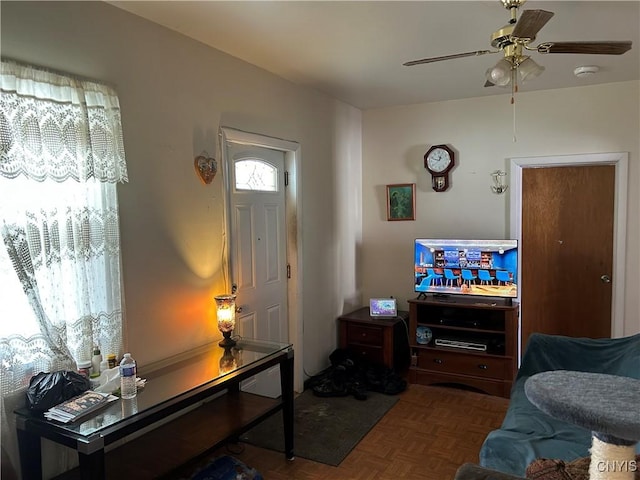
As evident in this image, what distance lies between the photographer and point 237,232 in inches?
132

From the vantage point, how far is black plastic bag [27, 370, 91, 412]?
1.94 meters

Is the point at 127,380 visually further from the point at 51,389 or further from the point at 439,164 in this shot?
the point at 439,164

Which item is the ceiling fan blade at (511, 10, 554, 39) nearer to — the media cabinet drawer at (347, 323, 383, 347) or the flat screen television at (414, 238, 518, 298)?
the flat screen television at (414, 238, 518, 298)

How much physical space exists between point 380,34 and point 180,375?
→ 225 centimetres

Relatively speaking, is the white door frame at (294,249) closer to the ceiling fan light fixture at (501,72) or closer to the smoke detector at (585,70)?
the ceiling fan light fixture at (501,72)

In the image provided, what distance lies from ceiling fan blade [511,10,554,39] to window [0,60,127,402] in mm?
1916

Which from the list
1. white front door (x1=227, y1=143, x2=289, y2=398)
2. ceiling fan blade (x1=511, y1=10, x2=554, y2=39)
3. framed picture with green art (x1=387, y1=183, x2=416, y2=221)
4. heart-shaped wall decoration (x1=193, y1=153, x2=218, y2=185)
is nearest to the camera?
ceiling fan blade (x1=511, y1=10, x2=554, y2=39)

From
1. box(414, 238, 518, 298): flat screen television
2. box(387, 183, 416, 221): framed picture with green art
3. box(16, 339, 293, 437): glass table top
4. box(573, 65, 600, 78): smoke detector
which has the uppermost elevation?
box(573, 65, 600, 78): smoke detector

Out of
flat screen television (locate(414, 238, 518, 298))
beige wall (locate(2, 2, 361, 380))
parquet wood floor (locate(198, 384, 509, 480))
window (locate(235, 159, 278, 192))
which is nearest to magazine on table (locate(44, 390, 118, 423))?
beige wall (locate(2, 2, 361, 380))

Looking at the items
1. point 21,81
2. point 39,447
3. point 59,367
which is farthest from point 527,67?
point 39,447

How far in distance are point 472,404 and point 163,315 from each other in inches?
100

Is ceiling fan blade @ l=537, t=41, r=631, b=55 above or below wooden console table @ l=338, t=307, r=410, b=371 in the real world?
above

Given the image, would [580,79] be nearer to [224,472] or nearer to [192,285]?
[192,285]

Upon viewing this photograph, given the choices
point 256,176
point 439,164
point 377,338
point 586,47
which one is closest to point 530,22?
point 586,47
